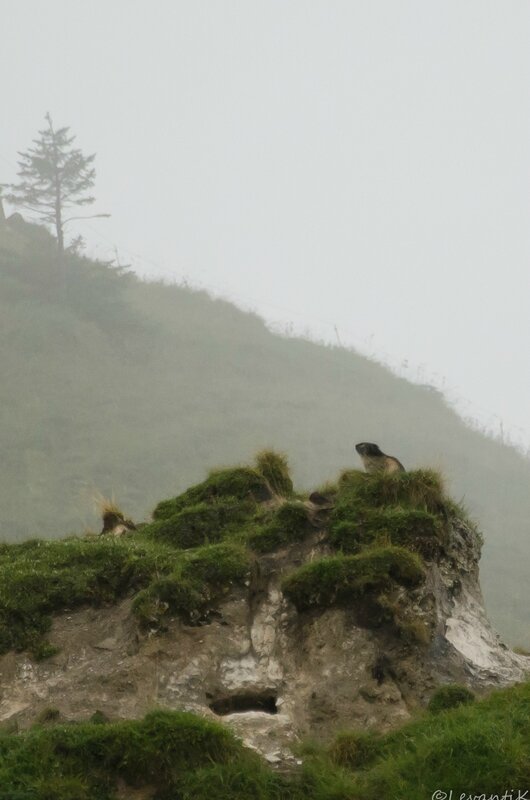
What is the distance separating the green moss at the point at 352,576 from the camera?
962 cm

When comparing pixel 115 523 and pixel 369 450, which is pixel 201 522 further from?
pixel 369 450

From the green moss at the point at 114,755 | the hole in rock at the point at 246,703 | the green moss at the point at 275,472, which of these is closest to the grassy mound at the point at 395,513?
the green moss at the point at 275,472

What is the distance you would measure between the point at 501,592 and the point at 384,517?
95.6ft

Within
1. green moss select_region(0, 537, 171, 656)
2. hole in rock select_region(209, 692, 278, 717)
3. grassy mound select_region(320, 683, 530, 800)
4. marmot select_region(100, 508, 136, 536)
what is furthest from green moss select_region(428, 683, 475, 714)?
marmot select_region(100, 508, 136, 536)

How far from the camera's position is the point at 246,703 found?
9.20 metres

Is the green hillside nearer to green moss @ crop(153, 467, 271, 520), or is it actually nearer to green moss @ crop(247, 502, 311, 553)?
green moss @ crop(153, 467, 271, 520)

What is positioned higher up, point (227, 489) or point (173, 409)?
point (173, 409)

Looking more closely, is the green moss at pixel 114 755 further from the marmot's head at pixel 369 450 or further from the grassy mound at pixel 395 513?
the marmot's head at pixel 369 450

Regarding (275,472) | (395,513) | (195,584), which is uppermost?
(275,472)

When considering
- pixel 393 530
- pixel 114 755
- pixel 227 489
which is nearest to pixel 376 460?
pixel 393 530

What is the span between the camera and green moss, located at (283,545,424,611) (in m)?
9.62

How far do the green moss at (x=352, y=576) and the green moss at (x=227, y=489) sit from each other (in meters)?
2.53

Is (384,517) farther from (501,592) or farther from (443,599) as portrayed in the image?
(501,592)

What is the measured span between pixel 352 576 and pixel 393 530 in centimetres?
96
